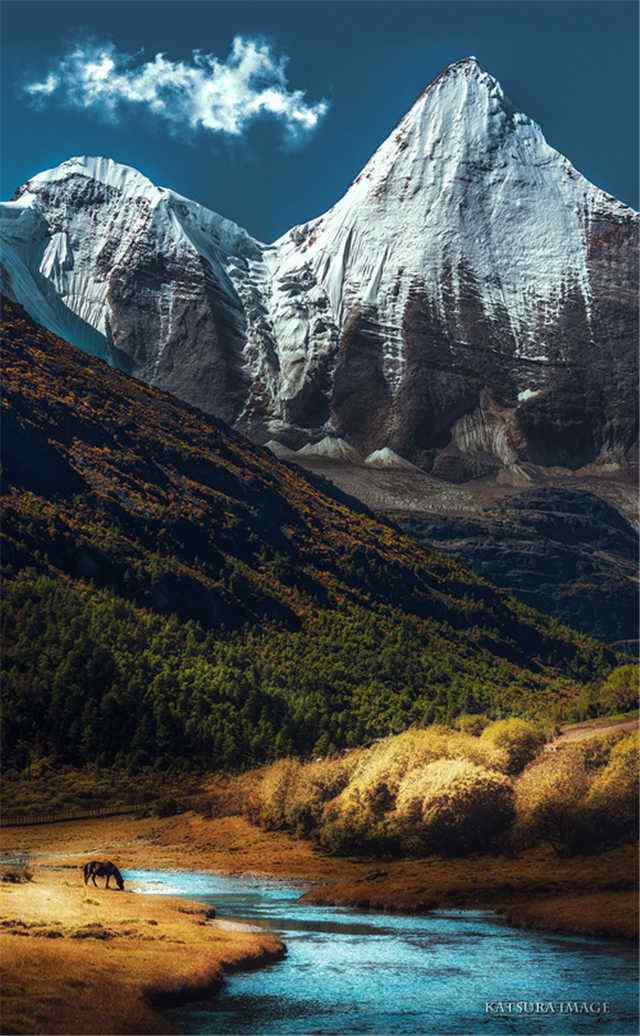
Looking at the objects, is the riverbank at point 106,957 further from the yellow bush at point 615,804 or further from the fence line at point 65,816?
the fence line at point 65,816

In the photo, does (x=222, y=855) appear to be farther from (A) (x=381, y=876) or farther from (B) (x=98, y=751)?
(B) (x=98, y=751)

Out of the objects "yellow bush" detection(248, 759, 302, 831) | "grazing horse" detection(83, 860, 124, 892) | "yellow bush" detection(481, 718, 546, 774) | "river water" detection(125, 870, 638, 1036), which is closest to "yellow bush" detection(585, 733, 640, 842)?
"river water" detection(125, 870, 638, 1036)

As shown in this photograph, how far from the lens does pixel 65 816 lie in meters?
117

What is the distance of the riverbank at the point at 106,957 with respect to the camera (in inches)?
1640

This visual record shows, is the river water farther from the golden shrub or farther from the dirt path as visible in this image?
the dirt path

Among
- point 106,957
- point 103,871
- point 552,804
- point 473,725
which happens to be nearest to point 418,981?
point 106,957

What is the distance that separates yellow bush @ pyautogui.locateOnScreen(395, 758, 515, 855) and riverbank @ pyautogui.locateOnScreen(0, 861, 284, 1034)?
24502mm

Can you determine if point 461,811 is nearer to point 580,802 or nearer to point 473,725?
point 580,802

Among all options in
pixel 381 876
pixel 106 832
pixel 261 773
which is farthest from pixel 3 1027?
pixel 261 773

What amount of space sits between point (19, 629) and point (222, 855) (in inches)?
2293

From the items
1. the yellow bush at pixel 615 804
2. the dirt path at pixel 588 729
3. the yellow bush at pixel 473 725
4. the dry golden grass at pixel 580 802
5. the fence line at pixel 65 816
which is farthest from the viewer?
→ the yellow bush at pixel 473 725

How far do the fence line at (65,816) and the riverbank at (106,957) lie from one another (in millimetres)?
50545

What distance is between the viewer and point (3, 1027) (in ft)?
129

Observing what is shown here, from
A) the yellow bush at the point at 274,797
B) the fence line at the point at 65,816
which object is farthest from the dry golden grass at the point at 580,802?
the fence line at the point at 65,816
